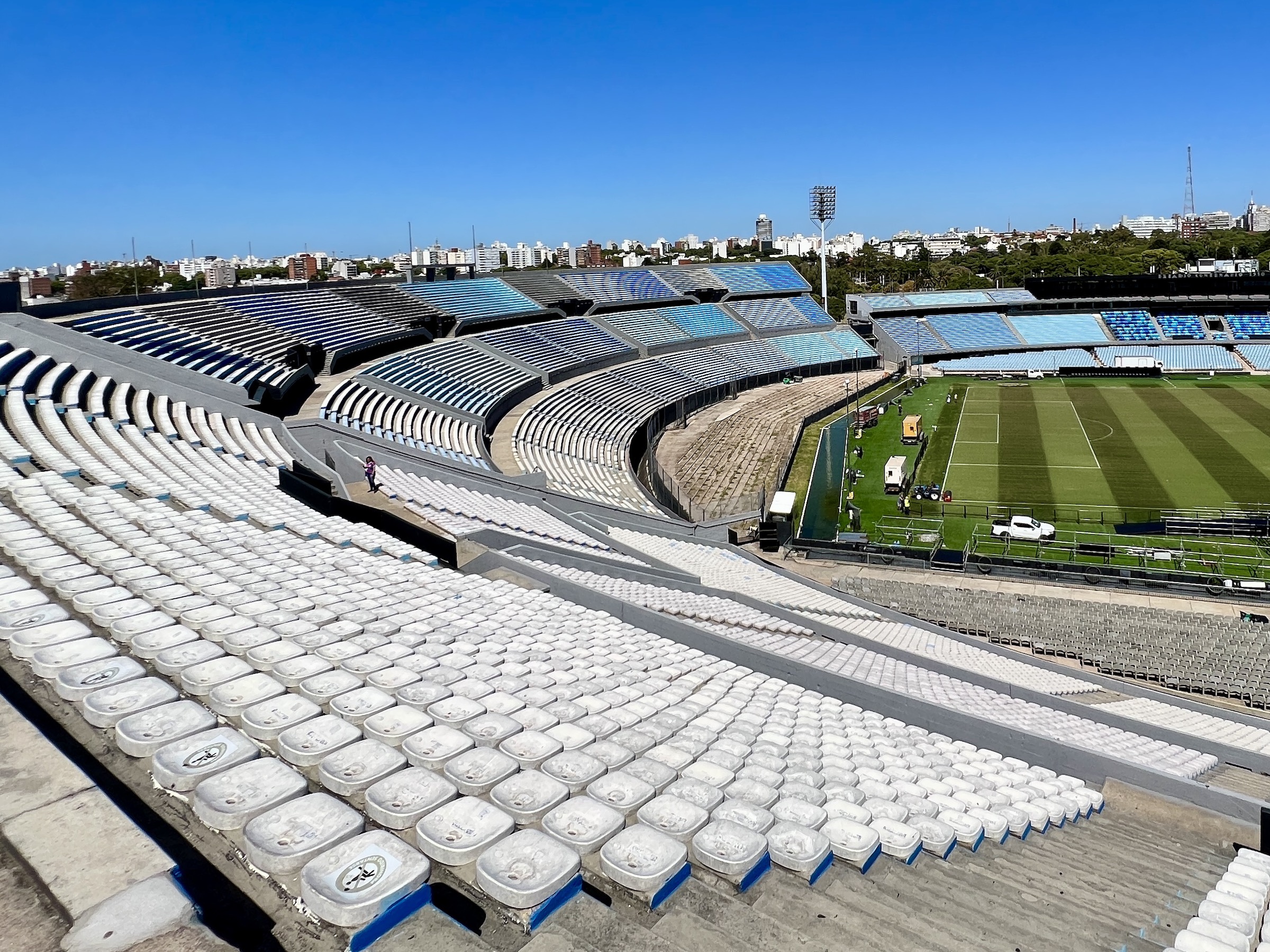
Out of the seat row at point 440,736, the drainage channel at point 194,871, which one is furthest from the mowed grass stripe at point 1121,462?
the drainage channel at point 194,871

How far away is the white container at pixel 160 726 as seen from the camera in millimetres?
5180

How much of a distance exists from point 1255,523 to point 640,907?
33.0 m

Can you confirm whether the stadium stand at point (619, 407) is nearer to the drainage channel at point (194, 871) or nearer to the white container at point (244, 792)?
the drainage channel at point (194, 871)

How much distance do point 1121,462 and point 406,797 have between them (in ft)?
144

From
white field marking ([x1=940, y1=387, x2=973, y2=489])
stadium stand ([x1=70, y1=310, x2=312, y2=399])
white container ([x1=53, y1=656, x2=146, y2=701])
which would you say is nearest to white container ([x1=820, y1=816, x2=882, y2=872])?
white container ([x1=53, y1=656, x2=146, y2=701])

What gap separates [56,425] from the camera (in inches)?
722

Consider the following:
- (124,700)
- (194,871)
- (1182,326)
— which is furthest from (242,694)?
(1182,326)

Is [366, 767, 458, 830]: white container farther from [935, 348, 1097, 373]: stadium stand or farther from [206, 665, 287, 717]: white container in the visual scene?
[935, 348, 1097, 373]: stadium stand

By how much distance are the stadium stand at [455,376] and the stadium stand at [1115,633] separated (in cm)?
2374

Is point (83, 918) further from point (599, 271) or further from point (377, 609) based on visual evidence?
point (599, 271)

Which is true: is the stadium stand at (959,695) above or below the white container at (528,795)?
below

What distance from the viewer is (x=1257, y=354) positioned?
242 ft

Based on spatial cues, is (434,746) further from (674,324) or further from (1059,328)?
(1059,328)

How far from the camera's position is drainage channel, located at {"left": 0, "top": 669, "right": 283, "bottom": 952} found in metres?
3.84
